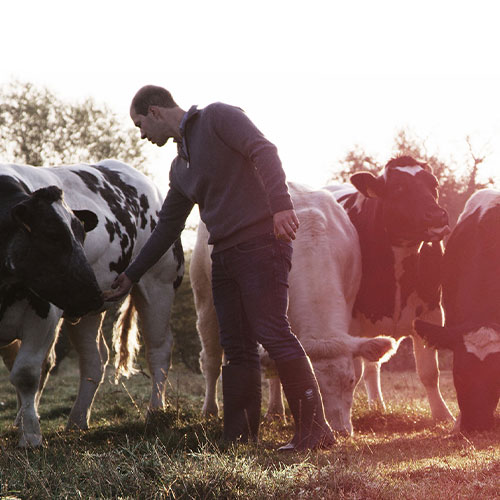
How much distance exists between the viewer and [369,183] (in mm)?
8766

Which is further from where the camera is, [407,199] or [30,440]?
[407,199]

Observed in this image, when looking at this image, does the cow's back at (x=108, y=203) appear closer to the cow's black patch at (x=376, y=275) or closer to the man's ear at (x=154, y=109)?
the man's ear at (x=154, y=109)

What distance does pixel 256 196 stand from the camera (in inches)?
216

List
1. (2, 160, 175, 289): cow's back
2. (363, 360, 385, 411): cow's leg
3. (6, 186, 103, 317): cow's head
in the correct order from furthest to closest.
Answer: (363, 360, 385, 411): cow's leg
(2, 160, 175, 289): cow's back
(6, 186, 103, 317): cow's head

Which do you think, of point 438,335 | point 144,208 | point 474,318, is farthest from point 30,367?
point 474,318

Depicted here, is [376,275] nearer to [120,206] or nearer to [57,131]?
[120,206]

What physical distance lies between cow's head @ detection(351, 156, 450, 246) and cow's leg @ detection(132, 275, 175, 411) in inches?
95.6

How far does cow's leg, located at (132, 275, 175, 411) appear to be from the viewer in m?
8.96

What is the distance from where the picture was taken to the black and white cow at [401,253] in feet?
27.5

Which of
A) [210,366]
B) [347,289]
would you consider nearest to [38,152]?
[210,366]

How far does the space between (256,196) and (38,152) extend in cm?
3100

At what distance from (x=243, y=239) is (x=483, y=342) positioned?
245cm

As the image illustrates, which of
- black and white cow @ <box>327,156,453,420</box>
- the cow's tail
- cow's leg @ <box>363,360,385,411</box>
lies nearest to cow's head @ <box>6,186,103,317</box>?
the cow's tail

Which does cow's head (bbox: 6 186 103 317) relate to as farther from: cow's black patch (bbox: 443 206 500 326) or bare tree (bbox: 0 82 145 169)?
bare tree (bbox: 0 82 145 169)
